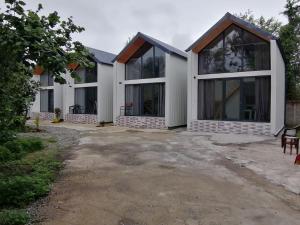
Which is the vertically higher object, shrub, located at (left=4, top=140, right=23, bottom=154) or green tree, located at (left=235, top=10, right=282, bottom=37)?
green tree, located at (left=235, top=10, right=282, bottom=37)

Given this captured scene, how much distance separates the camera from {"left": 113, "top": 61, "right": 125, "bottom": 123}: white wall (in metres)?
17.3

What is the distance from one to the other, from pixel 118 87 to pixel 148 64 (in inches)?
92.1

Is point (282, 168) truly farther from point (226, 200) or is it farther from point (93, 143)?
point (93, 143)

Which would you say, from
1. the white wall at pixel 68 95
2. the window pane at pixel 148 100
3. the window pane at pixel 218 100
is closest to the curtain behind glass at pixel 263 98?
the window pane at pixel 218 100

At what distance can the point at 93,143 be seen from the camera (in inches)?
Answer: 415

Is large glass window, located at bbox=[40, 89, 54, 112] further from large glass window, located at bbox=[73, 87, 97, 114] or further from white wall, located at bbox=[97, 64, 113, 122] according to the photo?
white wall, located at bbox=[97, 64, 113, 122]

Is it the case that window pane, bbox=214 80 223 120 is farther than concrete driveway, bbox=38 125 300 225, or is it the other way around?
window pane, bbox=214 80 223 120

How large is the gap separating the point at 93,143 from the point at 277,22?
23.2 metres

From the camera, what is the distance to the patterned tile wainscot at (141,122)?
50.8 ft

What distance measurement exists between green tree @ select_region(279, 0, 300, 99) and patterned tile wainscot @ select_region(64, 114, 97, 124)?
1224 centimetres

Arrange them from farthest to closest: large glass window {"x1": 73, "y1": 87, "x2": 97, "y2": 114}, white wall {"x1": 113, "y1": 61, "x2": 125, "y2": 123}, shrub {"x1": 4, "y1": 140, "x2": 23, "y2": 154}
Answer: large glass window {"x1": 73, "y1": 87, "x2": 97, "y2": 114} → white wall {"x1": 113, "y1": 61, "x2": 125, "y2": 123} → shrub {"x1": 4, "y1": 140, "x2": 23, "y2": 154}

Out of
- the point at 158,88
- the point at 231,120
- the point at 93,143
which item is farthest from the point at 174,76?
the point at 93,143

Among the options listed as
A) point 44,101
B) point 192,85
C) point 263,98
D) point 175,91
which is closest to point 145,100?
point 175,91

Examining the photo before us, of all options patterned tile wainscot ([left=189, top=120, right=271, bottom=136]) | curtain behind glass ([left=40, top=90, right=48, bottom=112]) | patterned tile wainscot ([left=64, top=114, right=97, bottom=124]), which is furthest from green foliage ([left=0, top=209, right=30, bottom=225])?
curtain behind glass ([left=40, top=90, right=48, bottom=112])
